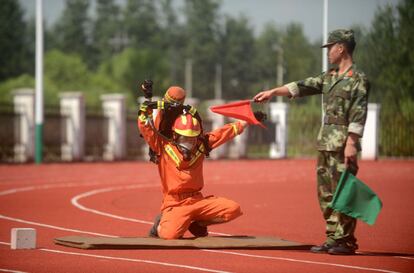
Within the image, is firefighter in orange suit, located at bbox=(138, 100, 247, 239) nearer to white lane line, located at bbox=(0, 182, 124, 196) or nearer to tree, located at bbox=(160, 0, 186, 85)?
white lane line, located at bbox=(0, 182, 124, 196)

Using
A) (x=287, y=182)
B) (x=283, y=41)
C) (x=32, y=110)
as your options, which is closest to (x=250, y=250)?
(x=287, y=182)

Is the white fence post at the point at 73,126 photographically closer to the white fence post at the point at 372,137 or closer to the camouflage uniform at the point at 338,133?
the white fence post at the point at 372,137

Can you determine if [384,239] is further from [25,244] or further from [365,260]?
[25,244]

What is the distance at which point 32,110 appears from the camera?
1433 inches

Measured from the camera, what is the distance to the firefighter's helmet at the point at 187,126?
36.8ft

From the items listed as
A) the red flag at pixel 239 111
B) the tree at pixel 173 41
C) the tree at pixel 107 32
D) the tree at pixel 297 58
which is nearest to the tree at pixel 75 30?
the tree at pixel 107 32

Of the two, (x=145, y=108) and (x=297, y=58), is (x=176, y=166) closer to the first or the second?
(x=145, y=108)

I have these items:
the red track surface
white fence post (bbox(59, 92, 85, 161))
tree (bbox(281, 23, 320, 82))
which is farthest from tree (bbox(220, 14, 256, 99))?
the red track surface

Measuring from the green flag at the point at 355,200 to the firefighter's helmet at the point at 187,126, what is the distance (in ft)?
6.53

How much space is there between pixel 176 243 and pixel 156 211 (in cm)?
580

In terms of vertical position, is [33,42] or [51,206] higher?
[33,42]

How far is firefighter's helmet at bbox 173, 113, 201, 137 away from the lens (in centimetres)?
1123

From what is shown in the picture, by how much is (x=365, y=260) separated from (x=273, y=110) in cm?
3766

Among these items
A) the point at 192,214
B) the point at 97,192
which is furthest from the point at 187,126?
the point at 97,192
